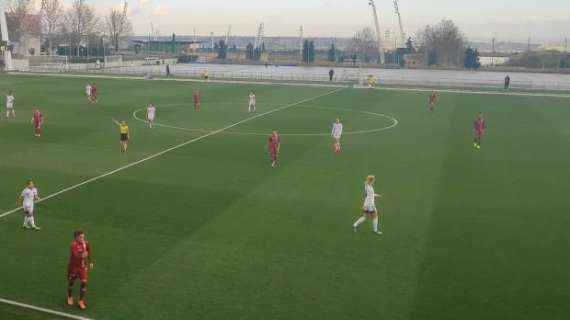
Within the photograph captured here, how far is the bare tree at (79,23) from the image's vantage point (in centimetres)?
14312

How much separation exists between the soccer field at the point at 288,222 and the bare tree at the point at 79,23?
116 metres

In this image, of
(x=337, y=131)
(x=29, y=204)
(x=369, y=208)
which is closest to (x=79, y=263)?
(x=29, y=204)

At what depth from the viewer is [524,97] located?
60.2m

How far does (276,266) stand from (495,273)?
540cm

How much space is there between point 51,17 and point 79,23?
429 inches

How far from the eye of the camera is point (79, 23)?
5635 inches

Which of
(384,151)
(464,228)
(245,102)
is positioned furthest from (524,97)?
(464,228)

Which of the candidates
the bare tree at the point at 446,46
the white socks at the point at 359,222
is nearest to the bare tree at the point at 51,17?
the bare tree at the point at 446,46

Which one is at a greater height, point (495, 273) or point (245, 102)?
point (245, 102)

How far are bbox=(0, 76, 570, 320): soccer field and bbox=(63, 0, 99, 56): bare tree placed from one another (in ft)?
382

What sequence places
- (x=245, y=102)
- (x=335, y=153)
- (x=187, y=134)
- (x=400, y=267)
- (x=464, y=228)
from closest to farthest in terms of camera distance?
(x=400, y=267)
(x=464, y=228)
(x=335, y=153)
(x=187, y=134)
(x=245, y=102)

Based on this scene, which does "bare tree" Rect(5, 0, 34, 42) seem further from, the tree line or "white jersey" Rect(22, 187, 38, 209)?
"white jersey" Rect(22, 187, 38, 209)

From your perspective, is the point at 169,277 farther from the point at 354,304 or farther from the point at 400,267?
the point at 400,267

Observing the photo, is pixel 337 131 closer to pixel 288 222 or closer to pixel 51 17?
pixel 288 222
